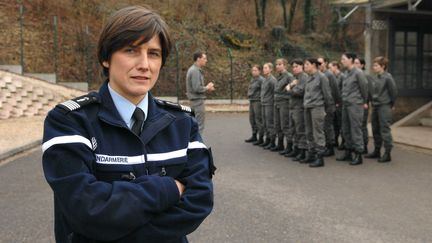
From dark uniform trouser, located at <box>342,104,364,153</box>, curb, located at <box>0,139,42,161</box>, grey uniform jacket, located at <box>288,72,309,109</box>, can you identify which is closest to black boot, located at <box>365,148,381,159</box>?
dark uniform trouser, located at <box>342,104,364,153</box>

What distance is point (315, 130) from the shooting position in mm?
8344

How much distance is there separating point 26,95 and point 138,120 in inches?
601

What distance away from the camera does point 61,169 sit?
1.49 meters

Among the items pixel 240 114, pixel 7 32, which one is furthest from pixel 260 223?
pixel 7 32

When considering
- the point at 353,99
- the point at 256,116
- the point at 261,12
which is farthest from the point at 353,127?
the point at 261,12

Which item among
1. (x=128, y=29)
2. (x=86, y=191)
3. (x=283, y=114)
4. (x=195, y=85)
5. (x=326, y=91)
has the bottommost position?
(x=283, y=114)

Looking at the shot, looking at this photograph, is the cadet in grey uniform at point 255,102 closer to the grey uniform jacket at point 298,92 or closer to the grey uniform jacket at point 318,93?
the grey uniform jacket at point 298,92

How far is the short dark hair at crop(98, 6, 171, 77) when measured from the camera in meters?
1.61

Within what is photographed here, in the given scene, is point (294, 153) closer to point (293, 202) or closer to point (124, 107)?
point (293, 202)

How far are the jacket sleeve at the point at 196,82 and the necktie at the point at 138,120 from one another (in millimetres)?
7309

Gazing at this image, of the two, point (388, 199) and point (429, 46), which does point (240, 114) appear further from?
point (388, 199)

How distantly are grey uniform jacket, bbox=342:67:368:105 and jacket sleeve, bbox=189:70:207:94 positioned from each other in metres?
2.73

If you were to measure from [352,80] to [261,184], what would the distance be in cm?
325

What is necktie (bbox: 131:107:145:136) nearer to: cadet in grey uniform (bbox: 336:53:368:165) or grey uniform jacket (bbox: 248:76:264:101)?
cadet in grey uniform (bbox: 336:53:368:165)
